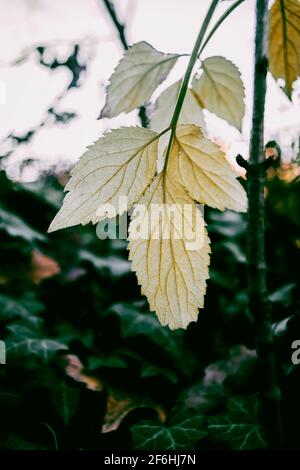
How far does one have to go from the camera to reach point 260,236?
42cm

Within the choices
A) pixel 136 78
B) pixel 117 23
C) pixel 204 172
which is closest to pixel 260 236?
pixel 204 172

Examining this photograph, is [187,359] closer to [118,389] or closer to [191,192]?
[118,389]

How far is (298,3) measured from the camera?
0.43 m

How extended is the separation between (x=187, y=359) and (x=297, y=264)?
1.64ft

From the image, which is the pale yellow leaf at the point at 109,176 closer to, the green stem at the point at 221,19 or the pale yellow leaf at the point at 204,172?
the pale yellow leaf at the point at 204,172

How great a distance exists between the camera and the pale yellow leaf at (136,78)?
440mm

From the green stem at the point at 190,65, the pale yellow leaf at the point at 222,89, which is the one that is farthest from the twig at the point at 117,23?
the green stem at the point at 190,65

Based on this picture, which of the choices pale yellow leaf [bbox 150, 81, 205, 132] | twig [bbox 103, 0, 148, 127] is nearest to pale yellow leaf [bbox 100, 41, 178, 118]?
pale yellow leaf [bbox 150, 81, 205, 132]

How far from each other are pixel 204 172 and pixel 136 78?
0.18 meters

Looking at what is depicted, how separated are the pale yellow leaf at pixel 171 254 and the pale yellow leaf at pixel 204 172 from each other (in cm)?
1

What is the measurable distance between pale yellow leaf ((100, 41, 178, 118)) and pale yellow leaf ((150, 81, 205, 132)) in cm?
2

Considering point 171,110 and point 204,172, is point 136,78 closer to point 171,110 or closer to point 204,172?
point 171,110

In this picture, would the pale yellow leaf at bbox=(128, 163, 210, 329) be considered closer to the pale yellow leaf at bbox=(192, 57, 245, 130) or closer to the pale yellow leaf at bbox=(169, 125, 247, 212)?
the pale yellow leaf at bbox=(169, 125, 247, 212)
